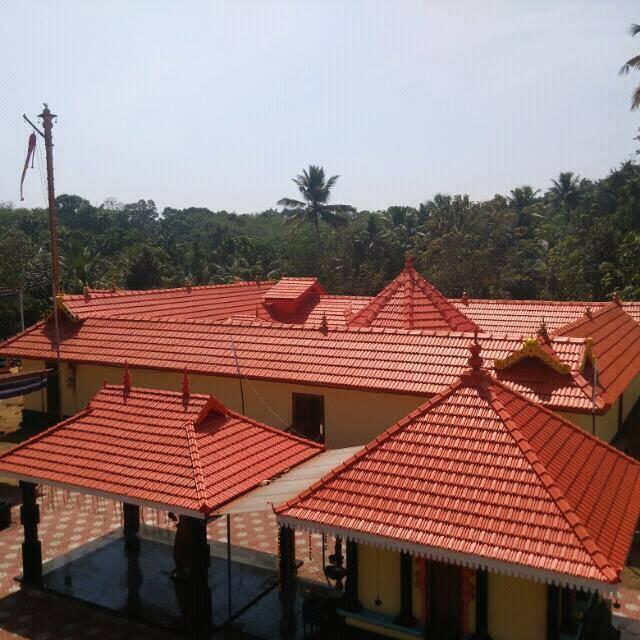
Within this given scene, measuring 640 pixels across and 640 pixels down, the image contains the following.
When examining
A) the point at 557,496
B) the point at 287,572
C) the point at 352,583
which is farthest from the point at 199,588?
the point at 557,496

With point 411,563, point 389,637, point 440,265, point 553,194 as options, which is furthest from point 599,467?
point 553,194

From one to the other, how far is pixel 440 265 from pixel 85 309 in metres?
22.0

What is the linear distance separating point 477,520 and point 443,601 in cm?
156

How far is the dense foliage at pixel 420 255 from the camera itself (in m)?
37.8

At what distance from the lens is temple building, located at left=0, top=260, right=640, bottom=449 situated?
16078 mm

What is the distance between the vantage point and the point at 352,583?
9.70 meters

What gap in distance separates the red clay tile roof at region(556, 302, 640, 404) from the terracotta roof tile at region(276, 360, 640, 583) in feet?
20.4

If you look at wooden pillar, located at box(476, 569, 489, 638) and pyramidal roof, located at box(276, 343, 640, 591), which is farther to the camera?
wooden pillar, located at box(476, 569, 489, 638)

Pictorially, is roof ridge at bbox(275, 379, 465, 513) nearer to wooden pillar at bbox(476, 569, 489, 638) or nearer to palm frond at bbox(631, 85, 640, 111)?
wooden pillar at bbox(476, 569, 489, 638)

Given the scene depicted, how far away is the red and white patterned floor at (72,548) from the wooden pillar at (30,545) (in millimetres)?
268

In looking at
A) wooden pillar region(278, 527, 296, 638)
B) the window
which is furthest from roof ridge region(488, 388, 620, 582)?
the window

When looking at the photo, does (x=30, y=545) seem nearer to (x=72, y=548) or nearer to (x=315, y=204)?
(x=72, y=548)

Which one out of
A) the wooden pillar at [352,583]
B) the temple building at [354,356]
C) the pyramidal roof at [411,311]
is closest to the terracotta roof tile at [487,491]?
the wooden pillar at [352,583]

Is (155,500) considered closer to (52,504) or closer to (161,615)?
(161,615)
